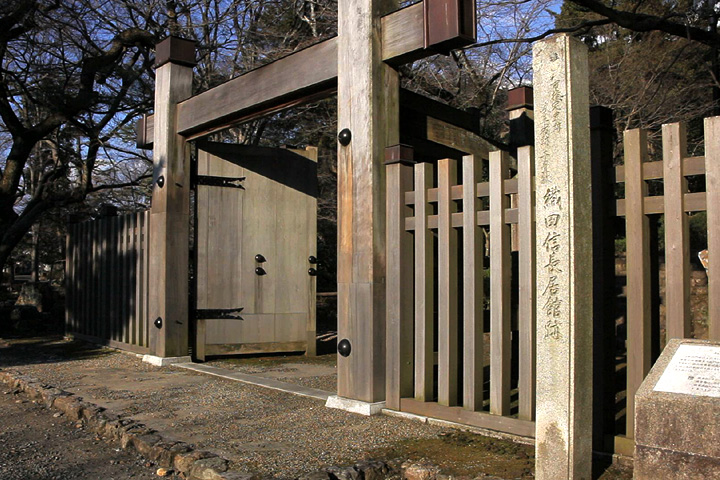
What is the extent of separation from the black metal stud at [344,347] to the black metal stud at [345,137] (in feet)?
Answer: 5.28

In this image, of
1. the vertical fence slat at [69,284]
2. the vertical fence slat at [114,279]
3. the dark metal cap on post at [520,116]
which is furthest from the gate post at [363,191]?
the vertical fence slat at [69,284]

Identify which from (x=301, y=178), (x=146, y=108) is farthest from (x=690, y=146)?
(x=146, y=108)

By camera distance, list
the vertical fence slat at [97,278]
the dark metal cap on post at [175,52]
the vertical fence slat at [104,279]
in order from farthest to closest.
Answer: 1. the vertical fence slat at [97,278]
2. the vertical fence slat at [104,279]
3. the dark metal cap on post at [175,52]

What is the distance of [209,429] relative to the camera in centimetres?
475

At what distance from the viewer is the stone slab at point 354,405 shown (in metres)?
5.09

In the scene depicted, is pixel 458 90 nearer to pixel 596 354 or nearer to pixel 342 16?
pixel 342 16

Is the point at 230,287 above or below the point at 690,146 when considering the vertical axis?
below

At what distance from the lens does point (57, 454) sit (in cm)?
442

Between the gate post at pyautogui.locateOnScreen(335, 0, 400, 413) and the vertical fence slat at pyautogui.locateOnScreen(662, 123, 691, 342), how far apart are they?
7.47 ft

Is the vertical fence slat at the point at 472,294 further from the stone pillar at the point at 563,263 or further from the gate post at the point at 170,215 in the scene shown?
the gate post at the point at 170,215

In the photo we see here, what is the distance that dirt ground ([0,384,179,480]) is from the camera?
13.1ft

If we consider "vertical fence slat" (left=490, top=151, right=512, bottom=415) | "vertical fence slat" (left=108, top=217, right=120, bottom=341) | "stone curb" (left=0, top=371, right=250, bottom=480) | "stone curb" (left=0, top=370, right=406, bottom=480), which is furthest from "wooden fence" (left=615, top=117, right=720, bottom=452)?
"vertical fence slat" (left=108, top=217, right=120, bottom=341)

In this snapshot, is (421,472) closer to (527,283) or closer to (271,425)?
(527,283)

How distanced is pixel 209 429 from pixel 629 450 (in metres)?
2.77
